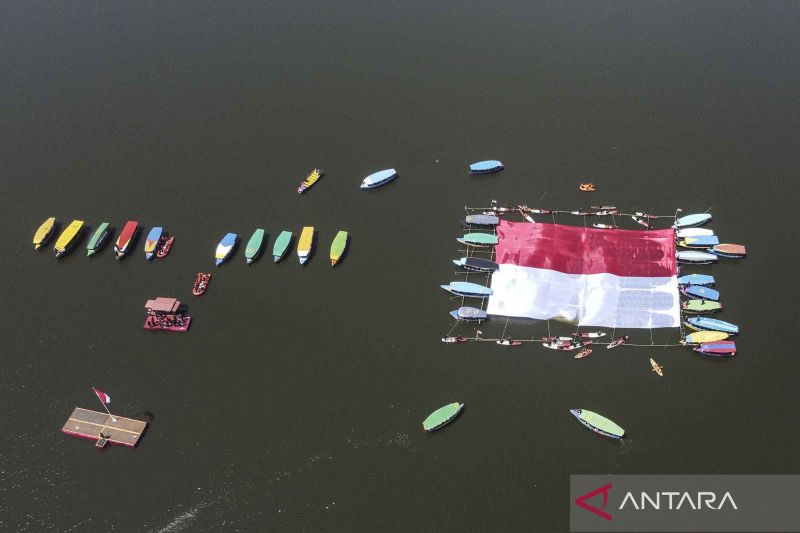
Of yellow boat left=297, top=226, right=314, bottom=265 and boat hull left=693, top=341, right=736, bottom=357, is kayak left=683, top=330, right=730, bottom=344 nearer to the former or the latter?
boat hull left=693, top=341, right=736, bottom=357

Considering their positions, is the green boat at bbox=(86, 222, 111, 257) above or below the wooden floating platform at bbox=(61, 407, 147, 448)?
above

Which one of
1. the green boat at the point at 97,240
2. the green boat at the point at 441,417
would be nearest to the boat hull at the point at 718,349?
the green boat at the point at 441,417

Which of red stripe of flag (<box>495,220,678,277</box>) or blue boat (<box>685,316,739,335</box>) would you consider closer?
blue boat (<box>685,316,739,335</box>)

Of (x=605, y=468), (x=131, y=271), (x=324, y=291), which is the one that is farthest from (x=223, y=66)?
(x=605, y=468)

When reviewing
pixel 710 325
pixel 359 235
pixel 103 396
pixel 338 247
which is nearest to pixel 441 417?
pixel 338 247

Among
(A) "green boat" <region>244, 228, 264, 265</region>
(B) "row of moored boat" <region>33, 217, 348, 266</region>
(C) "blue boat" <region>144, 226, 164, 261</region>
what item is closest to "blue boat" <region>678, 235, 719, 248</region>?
(B) "row of moored boat" <region>33, 217, 348, 266</region>

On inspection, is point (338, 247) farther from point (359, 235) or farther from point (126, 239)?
point (126, 239)

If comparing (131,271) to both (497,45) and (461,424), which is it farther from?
(497,45)
